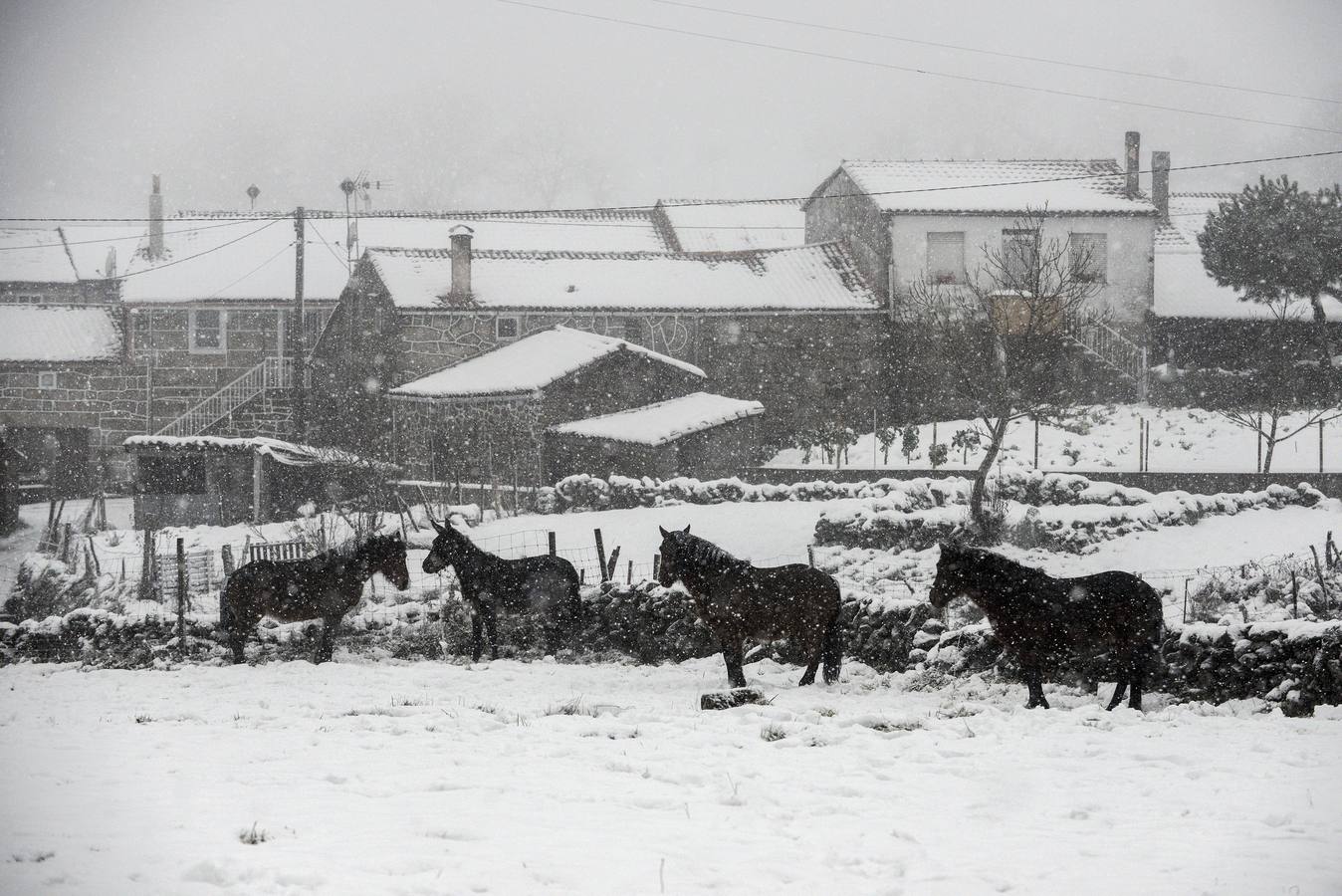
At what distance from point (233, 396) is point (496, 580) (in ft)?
88.8

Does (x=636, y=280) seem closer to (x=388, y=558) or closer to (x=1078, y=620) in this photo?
(x=388, y=558)

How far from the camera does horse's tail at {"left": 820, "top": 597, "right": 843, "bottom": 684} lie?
32.5 feet

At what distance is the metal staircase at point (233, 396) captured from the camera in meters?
32.9

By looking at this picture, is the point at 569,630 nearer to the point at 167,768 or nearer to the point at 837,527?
the point at 167,768

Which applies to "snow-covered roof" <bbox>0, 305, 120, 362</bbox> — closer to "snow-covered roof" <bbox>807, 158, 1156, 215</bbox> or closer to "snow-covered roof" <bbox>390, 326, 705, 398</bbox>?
"snow-covered roof" <bbox>390, 326, 705, 398</bbox>

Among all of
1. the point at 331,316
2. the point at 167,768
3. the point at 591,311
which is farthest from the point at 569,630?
the point at 331,316

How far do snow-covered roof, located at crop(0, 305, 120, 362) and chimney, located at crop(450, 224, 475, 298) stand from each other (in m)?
12.8

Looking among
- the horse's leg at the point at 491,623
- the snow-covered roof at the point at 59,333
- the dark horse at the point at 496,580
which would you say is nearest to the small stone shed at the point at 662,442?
the dark horse at the point at 496,580

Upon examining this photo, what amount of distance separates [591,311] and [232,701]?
25969mm

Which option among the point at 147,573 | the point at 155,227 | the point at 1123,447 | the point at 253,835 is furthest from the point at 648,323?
the point at 253,835

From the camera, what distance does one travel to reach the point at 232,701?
9.18 metres

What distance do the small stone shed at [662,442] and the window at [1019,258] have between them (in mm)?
6910

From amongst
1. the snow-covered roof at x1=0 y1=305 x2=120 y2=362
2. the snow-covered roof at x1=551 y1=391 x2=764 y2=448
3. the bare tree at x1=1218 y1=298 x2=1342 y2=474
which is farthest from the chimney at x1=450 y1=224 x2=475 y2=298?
the bare tree at x1=1218 y1=298 x2=1342 y2=474

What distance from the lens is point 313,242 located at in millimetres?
43281
